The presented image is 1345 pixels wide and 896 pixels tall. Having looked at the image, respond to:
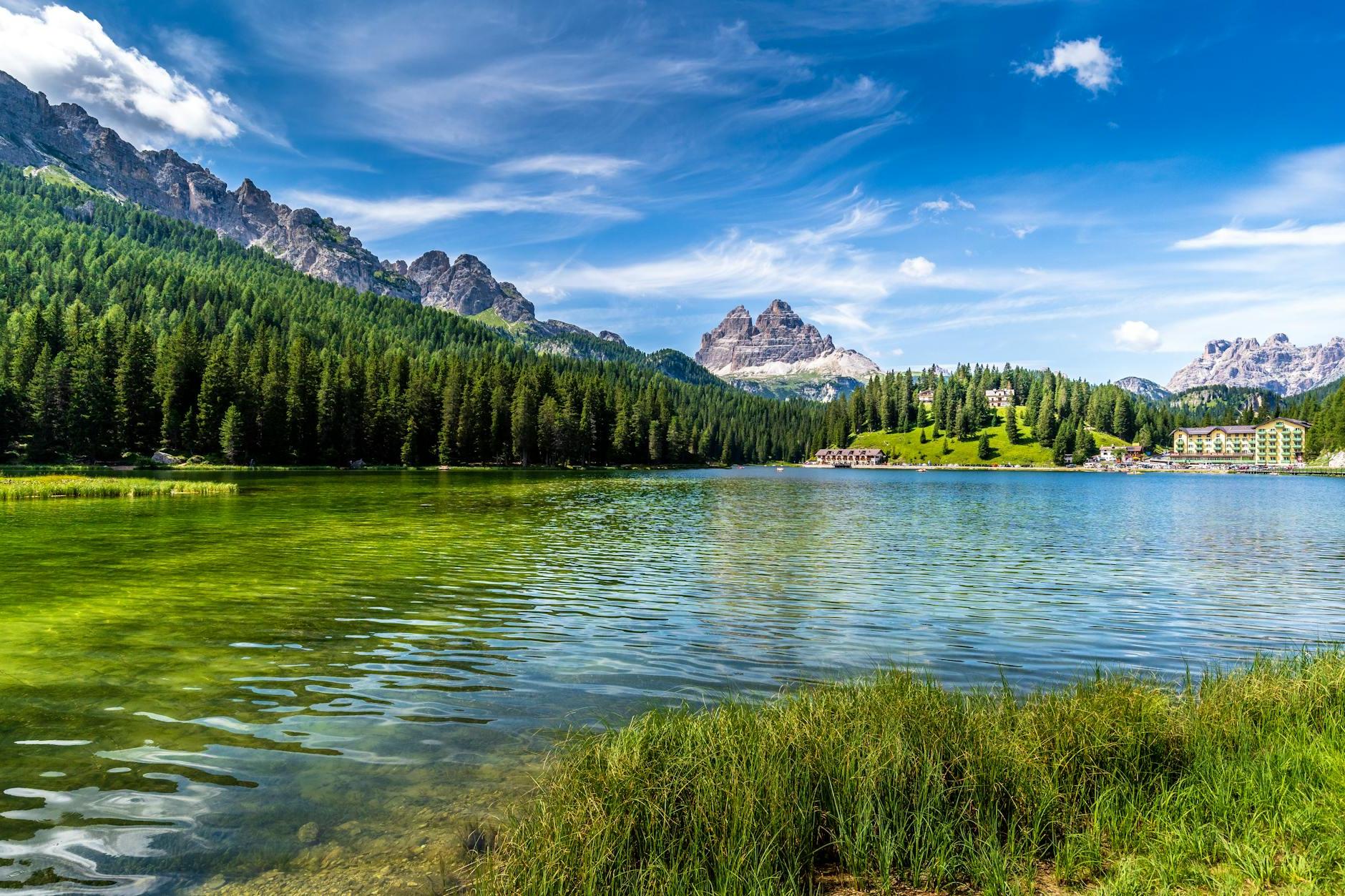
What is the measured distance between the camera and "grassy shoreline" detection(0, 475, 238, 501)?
57062 mm

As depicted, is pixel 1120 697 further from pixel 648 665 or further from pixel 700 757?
pixel 648 665

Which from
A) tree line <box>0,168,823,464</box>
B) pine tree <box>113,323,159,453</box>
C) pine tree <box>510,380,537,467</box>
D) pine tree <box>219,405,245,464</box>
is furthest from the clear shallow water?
pine tree <box>510,380,537,467</box>

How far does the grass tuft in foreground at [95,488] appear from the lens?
57219 mm

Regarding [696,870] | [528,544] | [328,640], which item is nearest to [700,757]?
[696,870]

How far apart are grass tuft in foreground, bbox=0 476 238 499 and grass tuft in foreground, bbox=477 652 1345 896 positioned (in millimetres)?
70772

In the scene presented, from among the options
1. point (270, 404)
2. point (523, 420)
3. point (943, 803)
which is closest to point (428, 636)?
point (943, 803)

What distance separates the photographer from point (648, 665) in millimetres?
15562

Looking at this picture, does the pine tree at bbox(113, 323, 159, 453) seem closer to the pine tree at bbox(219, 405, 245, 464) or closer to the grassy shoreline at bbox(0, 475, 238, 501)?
the pine tree at bbox(219, 405, 245, 464)

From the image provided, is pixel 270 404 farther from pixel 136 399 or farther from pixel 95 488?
pixel 95 488

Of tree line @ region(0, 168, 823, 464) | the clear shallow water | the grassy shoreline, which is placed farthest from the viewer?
tree line @ region(0, 168, 823, 464)

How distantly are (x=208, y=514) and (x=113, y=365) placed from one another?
10035 cm

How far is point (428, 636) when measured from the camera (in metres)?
17.9

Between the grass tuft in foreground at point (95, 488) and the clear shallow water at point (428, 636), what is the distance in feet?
63.5

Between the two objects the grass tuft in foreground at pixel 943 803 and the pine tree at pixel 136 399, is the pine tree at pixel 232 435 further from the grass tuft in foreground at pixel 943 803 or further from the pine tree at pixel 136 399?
the grass tuft in foreground at pixel 943 803
